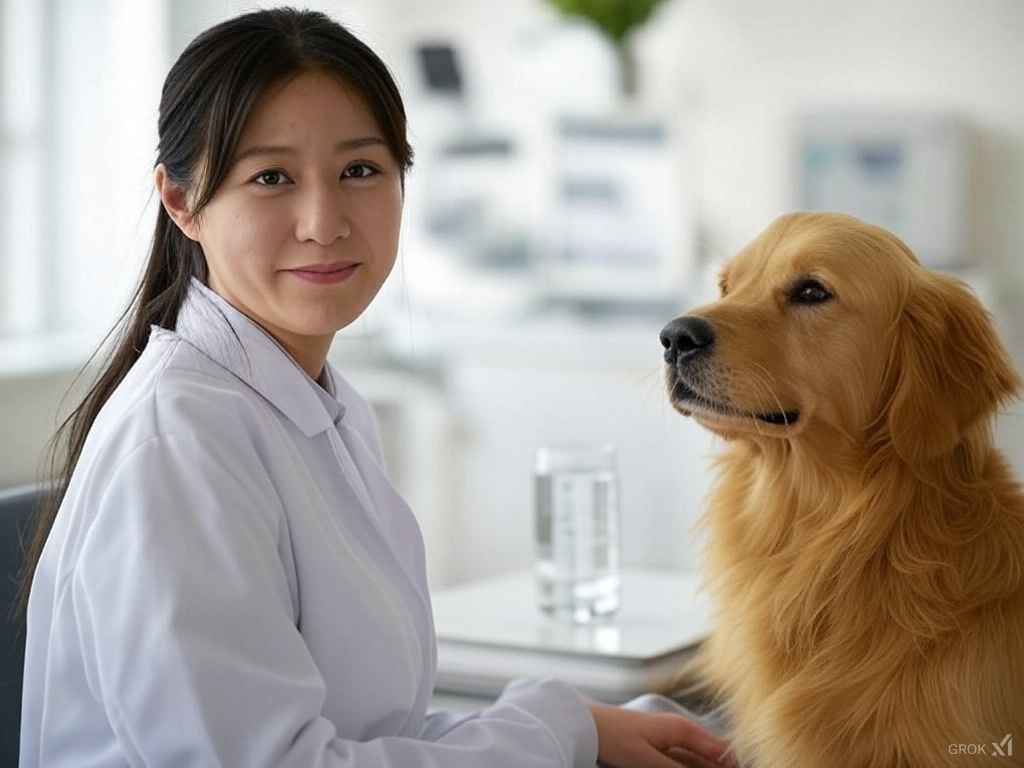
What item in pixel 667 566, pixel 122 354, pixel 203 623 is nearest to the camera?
pixel 203 623

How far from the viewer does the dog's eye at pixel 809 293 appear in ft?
4.34

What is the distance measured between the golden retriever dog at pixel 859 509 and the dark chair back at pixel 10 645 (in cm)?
68

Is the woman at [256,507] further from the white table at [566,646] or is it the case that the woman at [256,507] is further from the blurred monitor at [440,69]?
the blurred monitor at [440,69]

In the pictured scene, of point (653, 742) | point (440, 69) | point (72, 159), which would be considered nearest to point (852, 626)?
point (653, 742)

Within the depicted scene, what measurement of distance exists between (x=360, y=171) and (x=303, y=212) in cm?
8

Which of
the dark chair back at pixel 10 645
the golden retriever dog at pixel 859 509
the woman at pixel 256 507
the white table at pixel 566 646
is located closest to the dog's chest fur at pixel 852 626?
the golden retriever dog at pixel 859 509

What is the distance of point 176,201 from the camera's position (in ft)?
4.15

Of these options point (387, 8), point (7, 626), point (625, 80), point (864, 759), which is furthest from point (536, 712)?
point (387, 8)

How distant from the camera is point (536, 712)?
128 cm

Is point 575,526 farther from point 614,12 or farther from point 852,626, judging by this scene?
point 614,12

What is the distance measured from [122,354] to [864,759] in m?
0.77

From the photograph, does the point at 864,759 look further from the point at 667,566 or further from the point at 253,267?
the point at 667,566

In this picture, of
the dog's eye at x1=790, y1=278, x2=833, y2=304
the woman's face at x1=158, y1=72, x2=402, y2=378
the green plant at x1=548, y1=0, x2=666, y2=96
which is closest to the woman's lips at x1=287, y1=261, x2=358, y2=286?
the woman's face at x1=158, y1=72, x2=402, y2=378

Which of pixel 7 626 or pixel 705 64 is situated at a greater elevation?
pixel 705 64
